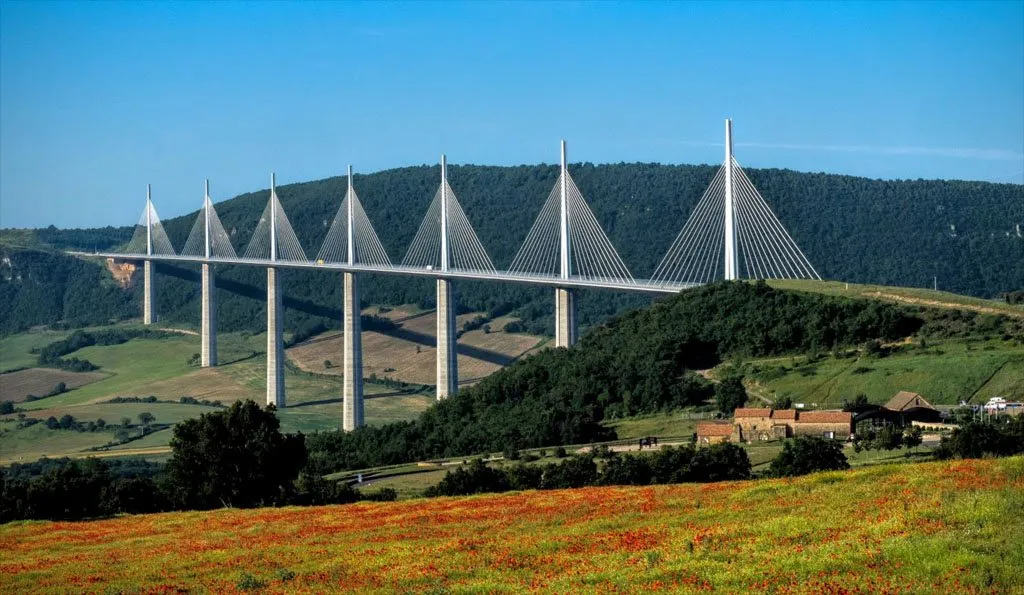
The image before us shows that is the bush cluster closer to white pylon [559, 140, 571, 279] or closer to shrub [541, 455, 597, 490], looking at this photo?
shrub [541, 455, 597, 490]

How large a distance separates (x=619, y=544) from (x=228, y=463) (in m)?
21.7

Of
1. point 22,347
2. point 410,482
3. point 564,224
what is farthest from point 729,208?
point 22,347

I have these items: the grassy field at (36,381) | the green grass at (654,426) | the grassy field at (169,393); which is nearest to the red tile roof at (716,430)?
the green grass at (654,426)

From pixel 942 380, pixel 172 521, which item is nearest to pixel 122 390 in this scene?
pixel 942 380

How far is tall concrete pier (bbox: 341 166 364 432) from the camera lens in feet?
347

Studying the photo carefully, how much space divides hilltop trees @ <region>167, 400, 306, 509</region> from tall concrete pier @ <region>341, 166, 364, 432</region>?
60.4 meters

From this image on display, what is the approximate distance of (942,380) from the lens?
61250 mm

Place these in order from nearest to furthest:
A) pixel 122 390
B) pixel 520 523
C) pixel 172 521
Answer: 1. pixel 520 523
2. pixel 172 521
3. pixel 122 390

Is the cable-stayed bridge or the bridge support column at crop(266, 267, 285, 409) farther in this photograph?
the bridge support column at crop(266, 267, 285, 409)

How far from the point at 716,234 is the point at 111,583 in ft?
193

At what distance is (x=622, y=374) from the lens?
75688 mm

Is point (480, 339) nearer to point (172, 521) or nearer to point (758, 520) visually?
point (172, 521)

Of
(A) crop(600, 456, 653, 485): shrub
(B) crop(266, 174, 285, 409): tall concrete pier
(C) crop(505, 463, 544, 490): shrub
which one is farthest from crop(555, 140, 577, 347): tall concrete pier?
(A) crop(600, 456, 653, 485): shrub

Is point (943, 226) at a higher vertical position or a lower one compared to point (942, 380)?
higher
